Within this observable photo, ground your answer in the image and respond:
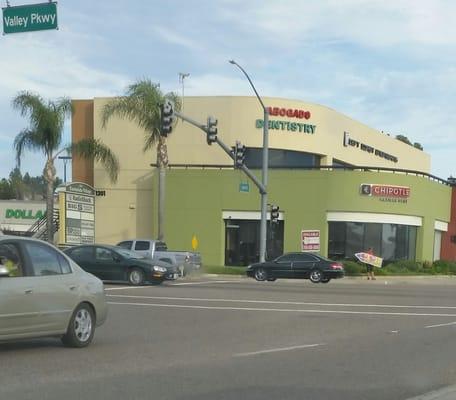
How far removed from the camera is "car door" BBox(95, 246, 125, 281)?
24750 mm

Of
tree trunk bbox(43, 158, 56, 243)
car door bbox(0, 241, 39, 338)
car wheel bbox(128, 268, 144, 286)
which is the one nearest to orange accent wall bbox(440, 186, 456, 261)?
tree trunk bbox(43, 158, 56, 243)

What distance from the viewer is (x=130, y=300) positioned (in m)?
19.2

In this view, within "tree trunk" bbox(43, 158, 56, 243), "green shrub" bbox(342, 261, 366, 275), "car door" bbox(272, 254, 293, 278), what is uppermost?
"tree trunk" bbox(43, 158, 56, 243)

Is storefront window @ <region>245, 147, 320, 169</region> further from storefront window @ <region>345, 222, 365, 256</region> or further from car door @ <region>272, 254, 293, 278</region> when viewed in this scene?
car door @ <region>272, 254, 293, 278</region>

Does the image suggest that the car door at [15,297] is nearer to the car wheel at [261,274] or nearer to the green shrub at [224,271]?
the car wheel at [261,274]

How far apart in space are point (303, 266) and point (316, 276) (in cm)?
73

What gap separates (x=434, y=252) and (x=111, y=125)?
78.2 feet

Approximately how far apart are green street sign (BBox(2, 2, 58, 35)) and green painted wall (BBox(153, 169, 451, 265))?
1150 inches

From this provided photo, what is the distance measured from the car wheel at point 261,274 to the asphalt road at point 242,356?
13905mm

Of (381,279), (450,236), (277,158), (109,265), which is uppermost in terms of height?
(277,158)

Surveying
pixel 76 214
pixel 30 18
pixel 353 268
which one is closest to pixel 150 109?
pixel 76 214

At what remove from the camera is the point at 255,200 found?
44125mm

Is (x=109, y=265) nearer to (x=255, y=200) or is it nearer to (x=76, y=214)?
(x=76, y=214)

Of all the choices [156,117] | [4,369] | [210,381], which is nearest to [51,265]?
[4,369]
